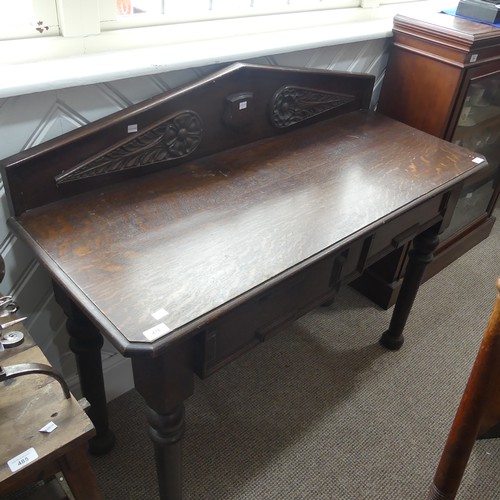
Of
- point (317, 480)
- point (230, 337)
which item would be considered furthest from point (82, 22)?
point (317, 480)

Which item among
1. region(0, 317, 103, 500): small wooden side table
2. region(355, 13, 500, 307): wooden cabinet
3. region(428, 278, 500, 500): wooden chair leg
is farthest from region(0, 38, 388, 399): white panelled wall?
region(428, 278, 500, 500): wooden chair leg

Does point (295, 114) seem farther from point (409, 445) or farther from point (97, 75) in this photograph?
point (409, 445)

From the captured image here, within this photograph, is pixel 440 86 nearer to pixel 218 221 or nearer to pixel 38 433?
pixel 218 221

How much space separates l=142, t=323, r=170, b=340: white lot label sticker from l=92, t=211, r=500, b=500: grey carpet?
2.48 feet

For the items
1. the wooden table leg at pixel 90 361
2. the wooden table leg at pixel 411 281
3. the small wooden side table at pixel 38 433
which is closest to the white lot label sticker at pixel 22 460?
the small wooden side table at pixel 38 433

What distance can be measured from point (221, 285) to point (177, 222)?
224 millimetres

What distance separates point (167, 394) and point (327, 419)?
846 mm

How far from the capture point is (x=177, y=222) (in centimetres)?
106

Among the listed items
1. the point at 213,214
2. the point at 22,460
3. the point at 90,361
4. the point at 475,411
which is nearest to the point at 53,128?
the point at 213,214

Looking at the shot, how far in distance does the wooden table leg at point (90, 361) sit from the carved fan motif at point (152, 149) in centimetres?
26

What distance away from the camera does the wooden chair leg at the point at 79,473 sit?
84 cm

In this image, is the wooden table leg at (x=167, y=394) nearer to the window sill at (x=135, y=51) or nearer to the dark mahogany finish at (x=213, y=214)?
the dark mahogany finish at (x=213, y=214)

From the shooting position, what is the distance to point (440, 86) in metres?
1.69

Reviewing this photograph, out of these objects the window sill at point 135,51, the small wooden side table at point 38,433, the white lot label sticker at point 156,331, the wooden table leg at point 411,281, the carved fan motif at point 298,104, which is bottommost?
the wooden table leg at point 411,281
